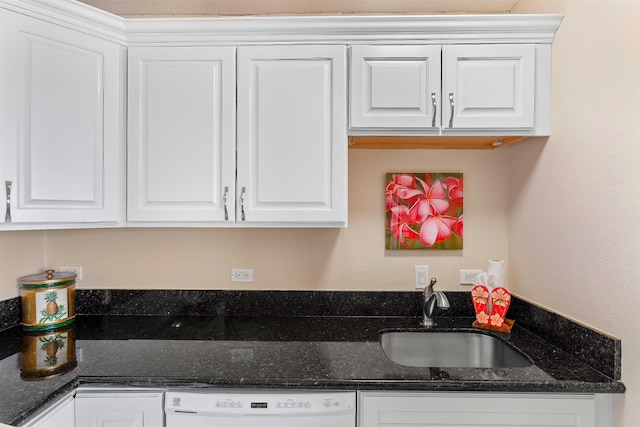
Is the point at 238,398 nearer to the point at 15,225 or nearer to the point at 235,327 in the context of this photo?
the point at 235,327

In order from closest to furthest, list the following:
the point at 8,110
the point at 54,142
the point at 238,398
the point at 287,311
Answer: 1. the point at 238,398
2. the point at 8,110
3. the point at 54,142
4. the point at 287,311

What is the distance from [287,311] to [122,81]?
1.39 meters

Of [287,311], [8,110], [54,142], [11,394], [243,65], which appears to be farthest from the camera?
[287,311]

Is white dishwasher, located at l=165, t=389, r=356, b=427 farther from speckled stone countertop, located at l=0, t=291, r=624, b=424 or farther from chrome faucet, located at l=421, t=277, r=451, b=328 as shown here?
chrome faucet, located at l=421, t=277, r=451, b=328

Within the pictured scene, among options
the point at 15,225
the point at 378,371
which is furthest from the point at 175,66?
the point at 378,371

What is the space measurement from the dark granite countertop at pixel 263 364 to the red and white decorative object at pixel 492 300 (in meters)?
0.07

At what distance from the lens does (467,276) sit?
6.43ft

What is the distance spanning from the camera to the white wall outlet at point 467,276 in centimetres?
196

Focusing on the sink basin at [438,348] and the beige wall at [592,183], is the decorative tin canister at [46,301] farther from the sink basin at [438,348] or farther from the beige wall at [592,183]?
the beige wall at [592,183]

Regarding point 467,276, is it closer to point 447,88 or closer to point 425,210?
point 425,210

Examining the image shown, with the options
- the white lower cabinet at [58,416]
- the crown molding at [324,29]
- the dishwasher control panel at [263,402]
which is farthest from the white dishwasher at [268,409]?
the crown molding at [324,29]

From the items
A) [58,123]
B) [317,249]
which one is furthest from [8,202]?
[317,249]

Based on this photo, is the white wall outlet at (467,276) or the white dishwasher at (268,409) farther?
the white wall outlet at (467,276)

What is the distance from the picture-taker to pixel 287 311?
1.97m
